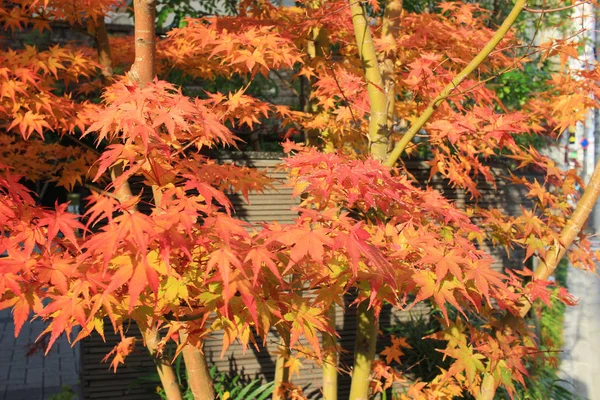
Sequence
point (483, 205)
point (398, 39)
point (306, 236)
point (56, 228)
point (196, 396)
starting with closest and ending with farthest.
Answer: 1. point (306, 236)
2. point (56, 228)
3. point (196, 396)
4. point (398, 39)
5. point (483, 205)

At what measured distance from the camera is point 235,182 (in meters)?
3.22

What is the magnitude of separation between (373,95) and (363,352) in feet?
5.02

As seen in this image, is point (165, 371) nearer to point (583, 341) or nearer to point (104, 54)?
point (104, 54)

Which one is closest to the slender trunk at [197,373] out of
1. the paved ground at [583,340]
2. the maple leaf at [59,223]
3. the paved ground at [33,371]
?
the maple leaf at [59,223]

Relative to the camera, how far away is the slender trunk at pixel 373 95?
11.8 feet

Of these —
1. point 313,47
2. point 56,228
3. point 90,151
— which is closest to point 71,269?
point 56,228

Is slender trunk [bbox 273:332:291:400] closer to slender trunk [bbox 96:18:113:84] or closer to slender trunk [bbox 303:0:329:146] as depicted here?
slender trunk [bbox 303:0:329:146]

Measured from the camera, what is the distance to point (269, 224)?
2.29 m

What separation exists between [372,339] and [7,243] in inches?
85.0

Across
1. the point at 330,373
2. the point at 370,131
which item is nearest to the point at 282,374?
→ the point at 330,373

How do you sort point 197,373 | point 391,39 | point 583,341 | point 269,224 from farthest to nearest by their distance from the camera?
point 583,341
point 391,39
point 197,373
point 269,224

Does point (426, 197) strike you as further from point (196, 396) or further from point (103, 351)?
point (103, 351)

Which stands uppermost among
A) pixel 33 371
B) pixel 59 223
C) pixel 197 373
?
pixel 59 223

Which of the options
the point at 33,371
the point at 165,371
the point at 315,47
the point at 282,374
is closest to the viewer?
the point at 165,371
